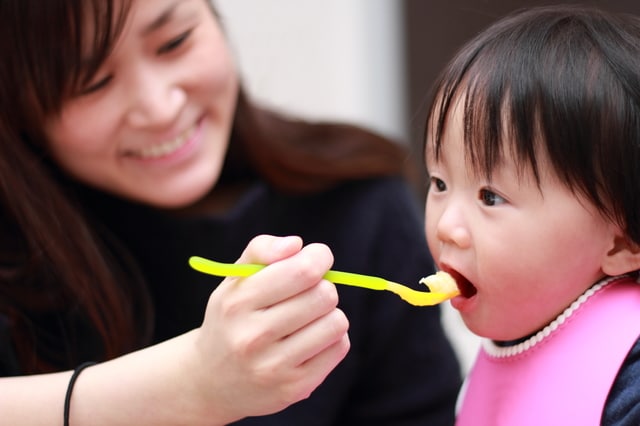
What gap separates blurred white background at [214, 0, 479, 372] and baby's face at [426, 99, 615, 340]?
166 centimetres

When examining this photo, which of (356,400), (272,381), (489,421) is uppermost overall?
(272,381)

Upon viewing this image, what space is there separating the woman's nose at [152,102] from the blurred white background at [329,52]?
1334mm

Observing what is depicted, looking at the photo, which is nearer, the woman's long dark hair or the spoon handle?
the spoon handle

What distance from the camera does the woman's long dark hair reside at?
36.6 inches

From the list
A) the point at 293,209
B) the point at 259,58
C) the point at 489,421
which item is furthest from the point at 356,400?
the point at 259,58

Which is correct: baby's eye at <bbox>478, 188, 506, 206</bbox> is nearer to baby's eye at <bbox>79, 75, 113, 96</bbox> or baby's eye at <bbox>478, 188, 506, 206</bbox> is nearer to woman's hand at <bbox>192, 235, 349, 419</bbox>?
woman's hand at <bbox>192, 235, 349, 419</bbox>

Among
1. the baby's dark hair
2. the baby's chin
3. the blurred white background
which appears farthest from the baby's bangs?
the blurred white background

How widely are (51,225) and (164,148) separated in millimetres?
179

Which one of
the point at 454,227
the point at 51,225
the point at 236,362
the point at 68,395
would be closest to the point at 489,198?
the point at 454,227

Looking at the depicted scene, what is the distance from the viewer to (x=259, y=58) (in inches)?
93.1

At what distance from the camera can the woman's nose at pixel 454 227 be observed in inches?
27.4

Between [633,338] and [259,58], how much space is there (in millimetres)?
1830

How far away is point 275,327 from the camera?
0.67m

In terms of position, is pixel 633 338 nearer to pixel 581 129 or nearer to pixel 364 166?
pixel 581 129
